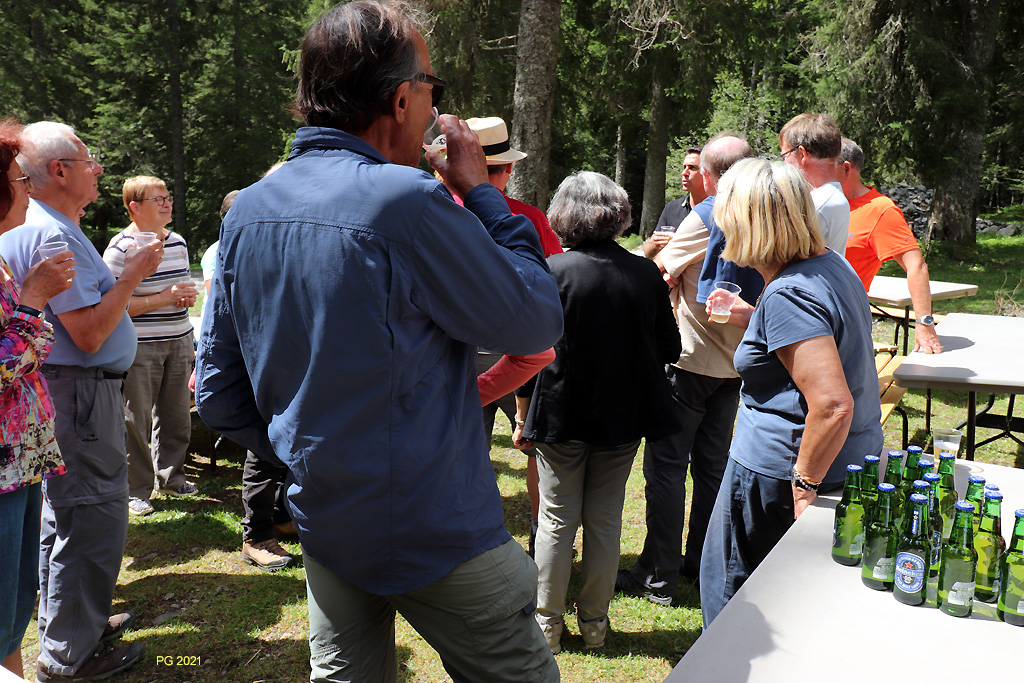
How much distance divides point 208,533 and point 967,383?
4367 millimetres

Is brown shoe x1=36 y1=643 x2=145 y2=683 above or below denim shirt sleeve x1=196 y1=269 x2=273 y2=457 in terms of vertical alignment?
below

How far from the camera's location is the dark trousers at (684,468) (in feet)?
12.0

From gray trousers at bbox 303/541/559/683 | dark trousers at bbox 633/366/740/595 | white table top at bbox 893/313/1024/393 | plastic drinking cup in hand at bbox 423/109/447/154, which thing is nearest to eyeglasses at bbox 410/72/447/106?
plastic drinking cup in hand at bbox 423/109/447/154

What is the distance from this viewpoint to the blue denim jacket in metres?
1.36

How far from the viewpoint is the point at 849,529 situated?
6.54 feet

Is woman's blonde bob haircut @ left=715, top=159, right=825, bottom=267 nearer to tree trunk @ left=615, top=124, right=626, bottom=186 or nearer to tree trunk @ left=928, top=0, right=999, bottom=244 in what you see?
tree trunk @ left=928, top=0, right=999, bottom=244

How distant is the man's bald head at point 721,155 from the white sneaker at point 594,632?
7.50ft

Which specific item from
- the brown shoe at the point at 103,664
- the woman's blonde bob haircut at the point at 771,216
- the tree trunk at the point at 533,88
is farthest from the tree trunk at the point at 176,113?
the woman's blonde bob haircut at the point at 771,216

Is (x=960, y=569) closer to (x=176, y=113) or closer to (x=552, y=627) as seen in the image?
(x=552, y=627)

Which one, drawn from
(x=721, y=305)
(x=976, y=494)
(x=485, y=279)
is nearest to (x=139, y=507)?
(x=721, y=305)

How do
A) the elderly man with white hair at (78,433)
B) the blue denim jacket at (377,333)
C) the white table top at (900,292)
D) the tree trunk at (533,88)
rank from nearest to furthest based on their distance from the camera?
the blue denim jacket at (377,333)
the elderly man with white hair at (78,433)
the white table top at (900,292)
the tree trunk at (533,88)

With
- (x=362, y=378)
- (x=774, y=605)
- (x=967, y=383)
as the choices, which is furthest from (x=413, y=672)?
(x=967, y=383)

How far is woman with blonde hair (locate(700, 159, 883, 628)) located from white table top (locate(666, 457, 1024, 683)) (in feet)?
1.37

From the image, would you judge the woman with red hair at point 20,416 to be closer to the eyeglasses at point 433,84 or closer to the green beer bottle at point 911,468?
the eyeglasses at point 433,84
